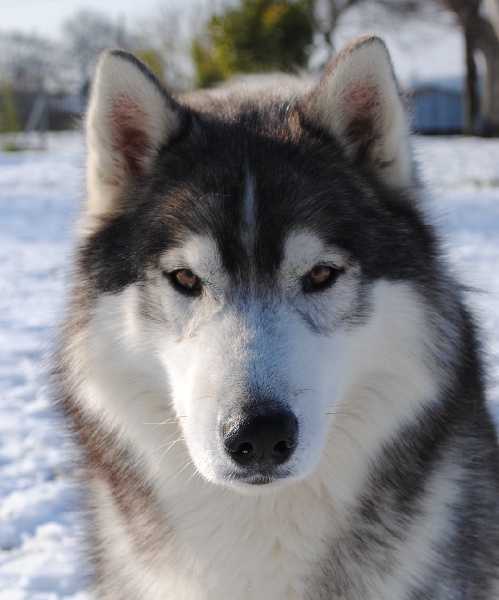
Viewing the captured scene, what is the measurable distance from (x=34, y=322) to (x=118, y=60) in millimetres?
4305

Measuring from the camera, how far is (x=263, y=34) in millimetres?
21500

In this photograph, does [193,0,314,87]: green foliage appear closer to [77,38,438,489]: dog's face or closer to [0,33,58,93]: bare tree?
[77,38,438,489]: dog's face

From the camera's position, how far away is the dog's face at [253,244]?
2.08 meters

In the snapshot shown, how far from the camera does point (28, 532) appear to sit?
337 centimetres

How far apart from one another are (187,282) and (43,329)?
13.4 feet

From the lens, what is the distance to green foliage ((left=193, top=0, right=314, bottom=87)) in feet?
70.3

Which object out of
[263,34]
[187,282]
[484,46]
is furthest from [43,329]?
[484,46]

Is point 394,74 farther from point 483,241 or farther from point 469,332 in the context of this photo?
point 483,241

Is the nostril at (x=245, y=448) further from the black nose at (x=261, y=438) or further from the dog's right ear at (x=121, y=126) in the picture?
the dog's right ear at (x=121, y=126)

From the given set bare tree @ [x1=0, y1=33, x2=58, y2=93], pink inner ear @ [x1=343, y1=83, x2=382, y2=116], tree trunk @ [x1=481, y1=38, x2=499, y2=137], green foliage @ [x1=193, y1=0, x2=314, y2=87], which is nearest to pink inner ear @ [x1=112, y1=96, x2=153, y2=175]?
pink inner ear @ [x1=343, y1=83, x2=382, y2=116]

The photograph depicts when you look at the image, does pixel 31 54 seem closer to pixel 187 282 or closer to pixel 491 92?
pixel 491 92

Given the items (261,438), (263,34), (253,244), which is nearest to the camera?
(261,438)

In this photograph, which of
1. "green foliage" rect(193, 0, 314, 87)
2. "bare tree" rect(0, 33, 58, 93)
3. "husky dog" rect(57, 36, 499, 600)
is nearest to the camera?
"husky dog" rect(57, 36, 499, 600)

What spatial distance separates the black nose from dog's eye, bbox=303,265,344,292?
459 mm
